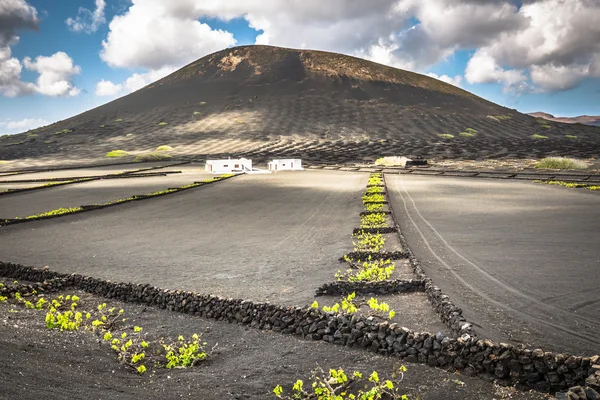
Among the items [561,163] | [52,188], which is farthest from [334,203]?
[561,163]

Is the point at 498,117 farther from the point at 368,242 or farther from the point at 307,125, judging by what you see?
the point at 368,242

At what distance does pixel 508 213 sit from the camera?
87.6ft

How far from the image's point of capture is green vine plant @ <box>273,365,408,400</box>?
298 inches

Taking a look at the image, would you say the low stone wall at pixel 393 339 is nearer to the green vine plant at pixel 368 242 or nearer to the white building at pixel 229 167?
the green vine plant at pixel 368 242

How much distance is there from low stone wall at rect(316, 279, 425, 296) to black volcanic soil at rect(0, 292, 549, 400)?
2.74 meters

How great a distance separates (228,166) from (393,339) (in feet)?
198

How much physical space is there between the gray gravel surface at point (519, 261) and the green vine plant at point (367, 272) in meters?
1.42

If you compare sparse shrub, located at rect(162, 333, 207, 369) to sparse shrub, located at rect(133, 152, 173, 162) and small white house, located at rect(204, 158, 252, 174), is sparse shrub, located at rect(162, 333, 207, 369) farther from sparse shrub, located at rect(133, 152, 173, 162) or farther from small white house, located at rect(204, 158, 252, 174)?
sparse shrub, located at rect(133, 152, 173, 162)

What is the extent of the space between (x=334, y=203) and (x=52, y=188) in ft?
102

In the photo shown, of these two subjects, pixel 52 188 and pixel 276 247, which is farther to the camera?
pixel 52 188

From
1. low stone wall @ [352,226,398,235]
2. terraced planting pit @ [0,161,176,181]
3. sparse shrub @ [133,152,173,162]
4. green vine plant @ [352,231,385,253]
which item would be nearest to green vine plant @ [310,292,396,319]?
green vine plant @ [352,231,385,253]

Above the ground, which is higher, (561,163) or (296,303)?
(561,163)

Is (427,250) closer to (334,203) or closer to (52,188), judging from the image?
(334,203)

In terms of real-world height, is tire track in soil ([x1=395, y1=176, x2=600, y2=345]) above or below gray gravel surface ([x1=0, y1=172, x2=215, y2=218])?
below
